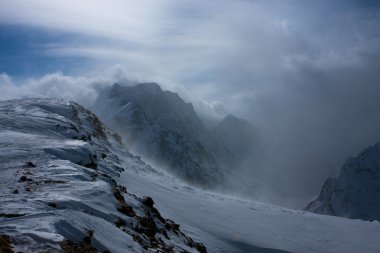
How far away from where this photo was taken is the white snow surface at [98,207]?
15.5 meters

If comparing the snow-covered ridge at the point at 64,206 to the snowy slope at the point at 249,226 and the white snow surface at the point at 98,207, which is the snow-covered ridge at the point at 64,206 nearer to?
the white snow surface at the point at 98,207

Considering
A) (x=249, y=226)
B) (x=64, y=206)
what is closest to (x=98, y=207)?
(x=64, y=206)

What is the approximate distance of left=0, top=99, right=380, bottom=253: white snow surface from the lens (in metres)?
15.5

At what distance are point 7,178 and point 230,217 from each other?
75.1ft

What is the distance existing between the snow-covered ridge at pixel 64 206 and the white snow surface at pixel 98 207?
42 millimetres

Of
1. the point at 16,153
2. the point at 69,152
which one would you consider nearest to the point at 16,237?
the point at 16,153

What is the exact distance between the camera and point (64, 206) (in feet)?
55.9

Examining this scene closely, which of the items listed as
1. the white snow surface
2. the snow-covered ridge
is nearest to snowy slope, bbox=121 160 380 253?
the white snow surface

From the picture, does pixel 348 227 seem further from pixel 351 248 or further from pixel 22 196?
pixel 22 196

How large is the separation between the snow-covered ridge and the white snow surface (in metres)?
0.04

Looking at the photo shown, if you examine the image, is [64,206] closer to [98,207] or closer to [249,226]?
[98,207]

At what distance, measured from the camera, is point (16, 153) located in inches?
1016

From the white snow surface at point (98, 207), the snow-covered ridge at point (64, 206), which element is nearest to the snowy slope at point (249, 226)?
the white snow surface at point (98, 207)

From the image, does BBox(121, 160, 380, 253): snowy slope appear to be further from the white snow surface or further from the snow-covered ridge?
the snow-covered ridge
